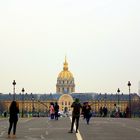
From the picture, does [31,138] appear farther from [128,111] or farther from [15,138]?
[128,111]

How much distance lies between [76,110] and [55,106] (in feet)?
74.4

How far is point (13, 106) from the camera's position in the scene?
87.2ft

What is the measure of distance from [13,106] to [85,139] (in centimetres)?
436

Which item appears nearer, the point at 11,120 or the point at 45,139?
the point at 45,139

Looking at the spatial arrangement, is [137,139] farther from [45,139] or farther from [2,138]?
[2,138]

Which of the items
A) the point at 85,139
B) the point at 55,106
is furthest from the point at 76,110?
the point at 55,106

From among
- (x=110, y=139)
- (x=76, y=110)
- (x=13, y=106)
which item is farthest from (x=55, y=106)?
(x=110, y=139)

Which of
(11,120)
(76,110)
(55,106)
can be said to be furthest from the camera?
(55,106)

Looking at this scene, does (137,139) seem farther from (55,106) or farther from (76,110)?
(55,106)

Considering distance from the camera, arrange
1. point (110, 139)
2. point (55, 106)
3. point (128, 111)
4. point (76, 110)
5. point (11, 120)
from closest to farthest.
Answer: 1. point (110, 139)
2. point (11, 120)
3. point (76, 110)
4. point (55, 106)
5. point (128, 111)

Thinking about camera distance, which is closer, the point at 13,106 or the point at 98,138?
the point at 98,138

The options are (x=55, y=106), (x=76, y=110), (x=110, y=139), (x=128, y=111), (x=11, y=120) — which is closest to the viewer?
(x=110, y=139)

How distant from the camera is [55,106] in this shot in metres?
52.5

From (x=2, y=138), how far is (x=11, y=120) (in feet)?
6.46
